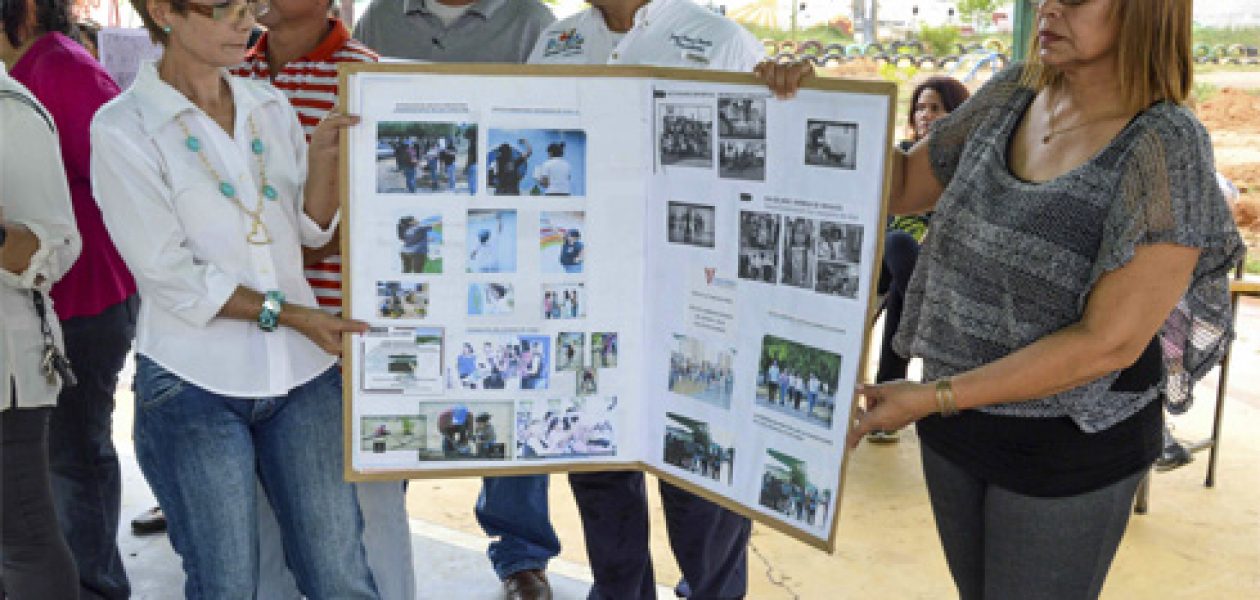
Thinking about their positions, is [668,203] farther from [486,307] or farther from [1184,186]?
[1184,186]

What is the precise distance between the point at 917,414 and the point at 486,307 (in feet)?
2.45

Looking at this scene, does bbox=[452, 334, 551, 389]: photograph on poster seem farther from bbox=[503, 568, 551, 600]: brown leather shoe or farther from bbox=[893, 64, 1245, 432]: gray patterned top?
bbox=[503, 568, 551, 600]: brown leather shoe

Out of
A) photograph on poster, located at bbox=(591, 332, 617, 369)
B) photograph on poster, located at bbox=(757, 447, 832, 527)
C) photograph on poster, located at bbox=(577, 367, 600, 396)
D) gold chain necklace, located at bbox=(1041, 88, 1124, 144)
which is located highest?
gold chain necklace, located at bbox=(1041, 88, 1124, 144)

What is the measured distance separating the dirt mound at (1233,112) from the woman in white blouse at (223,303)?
8390 millimetres

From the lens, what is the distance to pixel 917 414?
6.11ft

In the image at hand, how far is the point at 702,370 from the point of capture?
7.01 feet

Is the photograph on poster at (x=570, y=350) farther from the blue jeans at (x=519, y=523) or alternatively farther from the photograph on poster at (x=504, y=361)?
the blue jeans at (x=519, y=523)

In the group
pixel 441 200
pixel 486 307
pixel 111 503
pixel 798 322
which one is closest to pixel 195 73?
pixel 441 200

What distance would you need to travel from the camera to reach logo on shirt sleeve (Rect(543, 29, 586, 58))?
260 centimetres

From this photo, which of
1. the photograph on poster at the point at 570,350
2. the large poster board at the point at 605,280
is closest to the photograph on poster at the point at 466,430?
the large poster board at the point at 605,280

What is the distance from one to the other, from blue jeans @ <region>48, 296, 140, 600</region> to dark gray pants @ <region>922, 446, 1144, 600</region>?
6.55 feet

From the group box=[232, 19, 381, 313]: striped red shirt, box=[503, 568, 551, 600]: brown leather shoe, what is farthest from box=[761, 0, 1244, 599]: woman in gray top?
box=[503, 568, 551, 600]: brown leather shoe

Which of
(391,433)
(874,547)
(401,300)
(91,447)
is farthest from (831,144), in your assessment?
(874,547)

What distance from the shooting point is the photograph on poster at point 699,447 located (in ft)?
7.00
